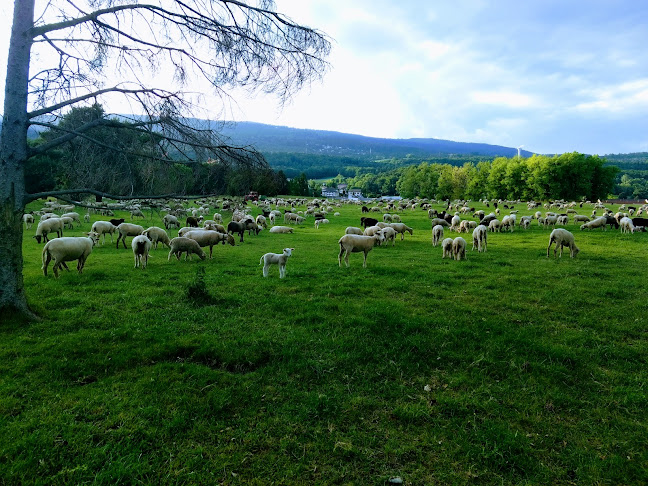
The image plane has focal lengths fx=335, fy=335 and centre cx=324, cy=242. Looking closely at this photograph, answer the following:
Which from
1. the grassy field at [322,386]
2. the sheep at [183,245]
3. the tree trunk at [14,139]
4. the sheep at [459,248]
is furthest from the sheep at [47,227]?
the sheep at [459,248]

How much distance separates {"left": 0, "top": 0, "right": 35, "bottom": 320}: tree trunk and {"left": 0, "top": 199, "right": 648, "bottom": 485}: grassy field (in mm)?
1597

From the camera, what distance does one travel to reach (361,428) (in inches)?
A: 178

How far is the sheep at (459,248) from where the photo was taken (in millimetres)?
15898

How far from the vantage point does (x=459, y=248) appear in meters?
16.0

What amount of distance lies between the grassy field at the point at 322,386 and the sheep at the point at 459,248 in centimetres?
588

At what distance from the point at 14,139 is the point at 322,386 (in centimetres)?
732

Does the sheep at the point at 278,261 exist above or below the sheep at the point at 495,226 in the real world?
below

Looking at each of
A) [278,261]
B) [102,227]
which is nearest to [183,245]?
[278,261]

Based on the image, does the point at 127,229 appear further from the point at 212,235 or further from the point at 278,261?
the point at 278,261

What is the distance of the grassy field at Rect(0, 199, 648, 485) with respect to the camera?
3.87 m

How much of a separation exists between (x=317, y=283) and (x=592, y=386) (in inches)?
292

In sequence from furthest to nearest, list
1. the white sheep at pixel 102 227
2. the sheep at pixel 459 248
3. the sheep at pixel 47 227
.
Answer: the white sheep at pixel 102 227, the sheep at pixel 47 227, the sheep at pixel 459 248

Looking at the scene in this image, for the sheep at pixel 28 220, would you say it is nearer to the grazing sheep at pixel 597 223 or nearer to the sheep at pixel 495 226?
the sheep at pixel 495 226

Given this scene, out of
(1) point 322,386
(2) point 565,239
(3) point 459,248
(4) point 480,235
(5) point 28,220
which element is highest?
(2) point 565,239
